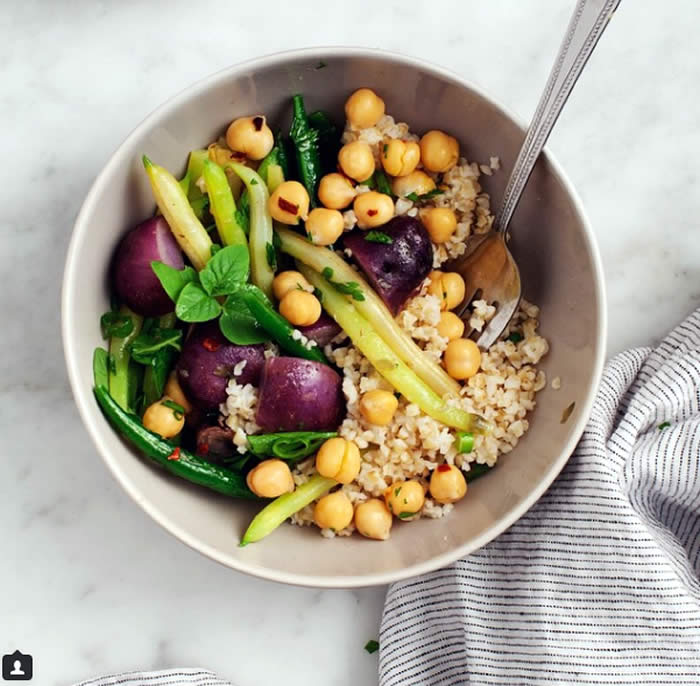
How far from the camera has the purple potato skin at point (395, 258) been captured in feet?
5.63

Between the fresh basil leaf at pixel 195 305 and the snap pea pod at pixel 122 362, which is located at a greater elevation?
the fresh basil leaf at pixel 195 305

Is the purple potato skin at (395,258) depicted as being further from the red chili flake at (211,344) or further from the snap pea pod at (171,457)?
the snap pea pod at (171,457)

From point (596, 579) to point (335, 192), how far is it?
0.94 m

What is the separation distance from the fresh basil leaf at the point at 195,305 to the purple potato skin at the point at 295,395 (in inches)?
5.5

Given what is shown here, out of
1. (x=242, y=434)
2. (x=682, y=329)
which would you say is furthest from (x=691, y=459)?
(x=242, y=434)

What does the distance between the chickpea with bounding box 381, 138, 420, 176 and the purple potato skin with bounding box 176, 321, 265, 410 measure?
0.43 m

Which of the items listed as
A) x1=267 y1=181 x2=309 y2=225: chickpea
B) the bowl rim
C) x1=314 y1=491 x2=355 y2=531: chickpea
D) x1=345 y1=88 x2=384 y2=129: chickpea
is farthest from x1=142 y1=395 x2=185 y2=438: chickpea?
x1=345 y1=88 x2=384 y2=129: chickpea

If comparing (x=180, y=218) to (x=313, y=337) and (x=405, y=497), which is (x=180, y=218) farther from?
(x=405, y=497)

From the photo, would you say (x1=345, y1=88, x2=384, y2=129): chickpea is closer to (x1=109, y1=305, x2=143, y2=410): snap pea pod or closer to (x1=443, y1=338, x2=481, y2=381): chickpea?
(x1=443, y1=338, x2=481, y2=381): chickpea

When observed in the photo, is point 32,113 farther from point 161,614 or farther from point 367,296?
point 161,614

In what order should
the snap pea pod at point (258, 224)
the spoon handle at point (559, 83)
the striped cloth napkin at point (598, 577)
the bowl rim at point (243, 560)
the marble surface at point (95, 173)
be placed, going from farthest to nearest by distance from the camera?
the marble surface at point (95, 173)
the striped cloth napkin at point (598, 577)
the snap pea pod at point (258, 224)
the bowl rim at point (243, 560)
the spoon handle at point (559, 83)

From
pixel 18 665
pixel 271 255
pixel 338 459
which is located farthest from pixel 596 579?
pixel 18 665

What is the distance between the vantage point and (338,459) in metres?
1.68

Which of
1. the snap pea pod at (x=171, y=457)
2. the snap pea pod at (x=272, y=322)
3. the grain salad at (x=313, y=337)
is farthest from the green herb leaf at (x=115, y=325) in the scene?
the snap pea pod at (x=272, y=322)
